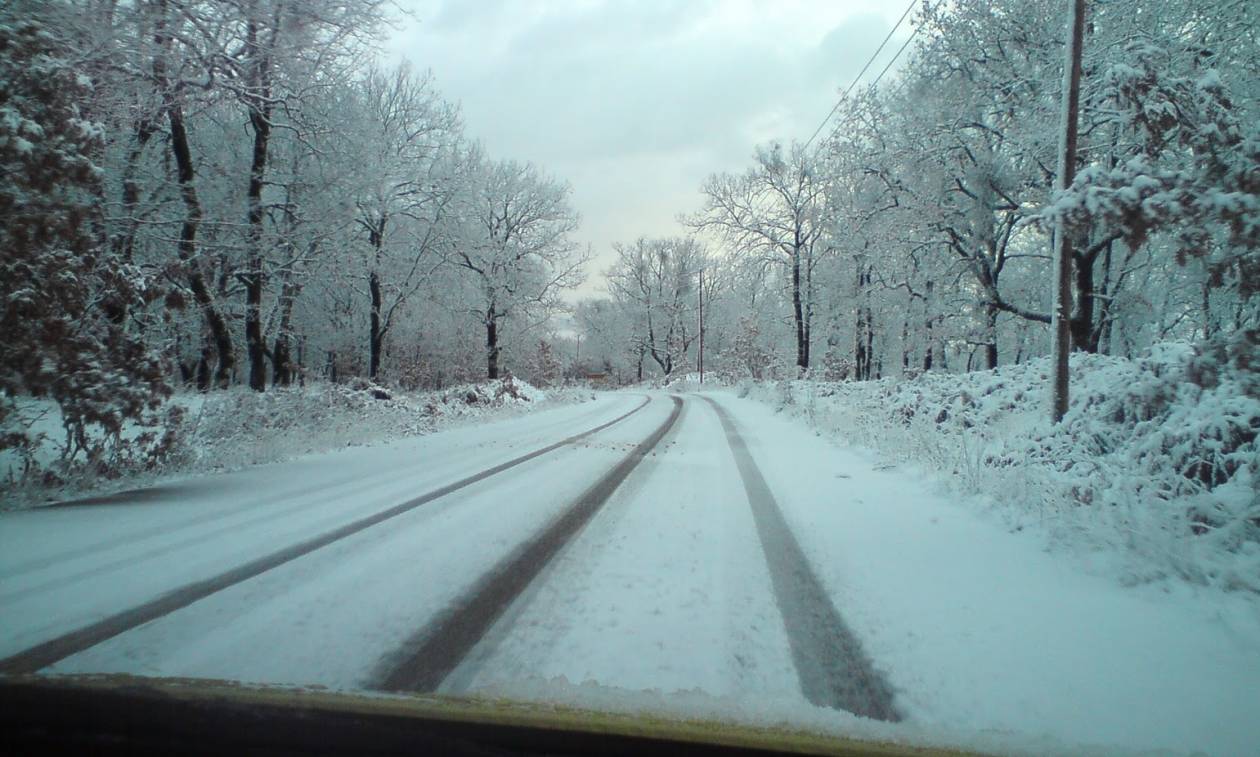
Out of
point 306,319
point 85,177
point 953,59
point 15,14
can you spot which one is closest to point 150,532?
point 85,177

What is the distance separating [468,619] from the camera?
328 cm

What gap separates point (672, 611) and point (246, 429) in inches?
351

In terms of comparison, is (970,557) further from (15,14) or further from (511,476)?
(15,14)

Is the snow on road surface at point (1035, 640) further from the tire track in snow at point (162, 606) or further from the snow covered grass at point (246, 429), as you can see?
the snow covered grass at point (246, 429)

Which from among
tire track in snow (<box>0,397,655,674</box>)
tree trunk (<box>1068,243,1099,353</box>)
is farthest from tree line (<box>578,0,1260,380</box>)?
tire track in snow (<box>0,397,655,674</box>)

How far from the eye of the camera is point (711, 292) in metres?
Answer: 55.6

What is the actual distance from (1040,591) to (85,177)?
9.16 m

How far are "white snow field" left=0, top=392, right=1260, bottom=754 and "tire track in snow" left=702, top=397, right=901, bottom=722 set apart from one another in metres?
0.08

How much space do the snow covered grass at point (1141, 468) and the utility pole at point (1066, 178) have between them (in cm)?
29

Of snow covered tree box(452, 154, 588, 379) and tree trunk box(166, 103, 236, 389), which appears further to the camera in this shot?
snow covered tree box(452, 154, 588, 379)

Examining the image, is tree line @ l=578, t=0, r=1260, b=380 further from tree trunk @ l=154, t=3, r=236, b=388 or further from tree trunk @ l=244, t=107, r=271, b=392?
tree trunk @ l=244, t=107, r=271, b=392

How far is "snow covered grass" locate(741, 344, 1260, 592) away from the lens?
3908 millimetres

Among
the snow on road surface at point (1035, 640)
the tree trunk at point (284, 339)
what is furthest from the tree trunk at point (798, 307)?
the snow on road surface at point (1035, 640)

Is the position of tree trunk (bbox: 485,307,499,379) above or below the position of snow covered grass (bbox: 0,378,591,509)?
above
